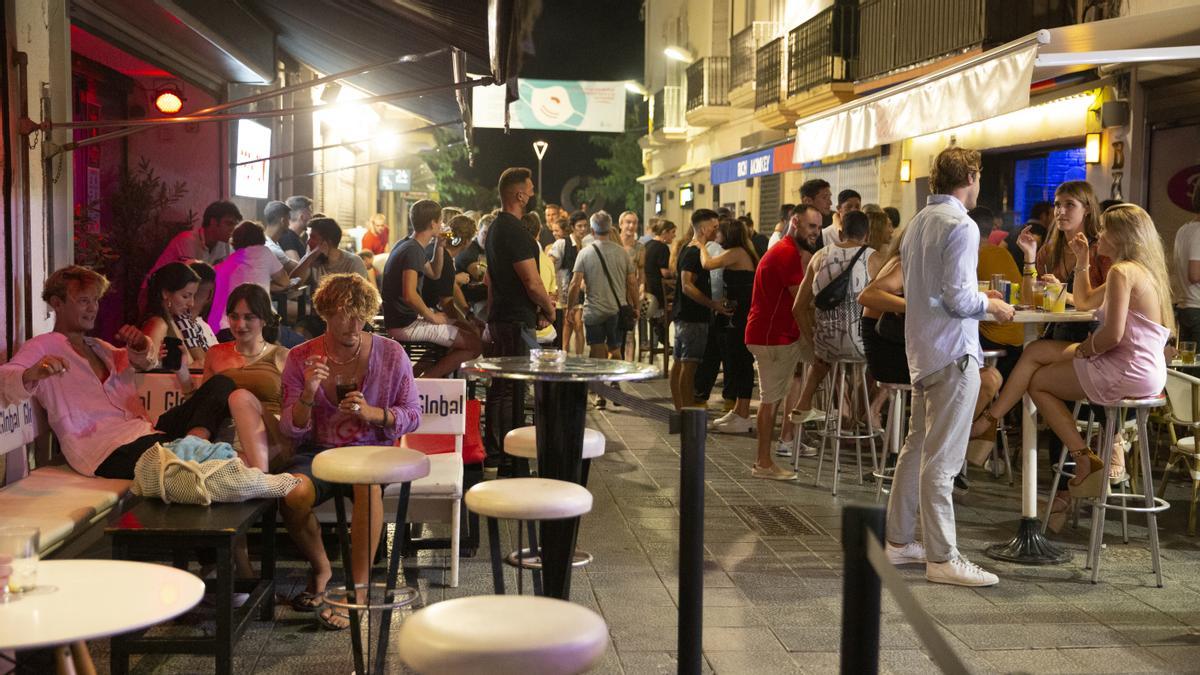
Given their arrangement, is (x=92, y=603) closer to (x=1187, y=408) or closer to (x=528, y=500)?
(x=528, y=500)

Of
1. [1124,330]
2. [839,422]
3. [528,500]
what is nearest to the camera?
[528,500]

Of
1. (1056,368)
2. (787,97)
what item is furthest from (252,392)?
(787,97)

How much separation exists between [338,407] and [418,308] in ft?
11.7

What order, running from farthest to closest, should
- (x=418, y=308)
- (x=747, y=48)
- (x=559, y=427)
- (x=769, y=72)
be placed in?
(x=747, y=48) → (x=769, y=72) → (x=418, y=308) → (x=559, y=427)

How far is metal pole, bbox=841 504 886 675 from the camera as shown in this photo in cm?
263

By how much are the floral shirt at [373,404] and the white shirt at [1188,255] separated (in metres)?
6.68

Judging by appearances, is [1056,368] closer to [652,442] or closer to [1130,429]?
[1130,429]

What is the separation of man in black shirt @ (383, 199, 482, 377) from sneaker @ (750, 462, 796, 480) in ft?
7.45

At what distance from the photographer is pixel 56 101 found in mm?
6930

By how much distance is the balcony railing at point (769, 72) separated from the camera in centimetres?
2361

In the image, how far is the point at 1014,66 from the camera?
833 centimetres

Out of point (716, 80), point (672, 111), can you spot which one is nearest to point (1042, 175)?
point (716, 80)

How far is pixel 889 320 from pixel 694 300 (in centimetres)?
435

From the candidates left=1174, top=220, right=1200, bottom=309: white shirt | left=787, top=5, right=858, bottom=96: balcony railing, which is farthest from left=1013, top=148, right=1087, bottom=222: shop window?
left=787, top=5, right=858, bottom=96: balcony railing
